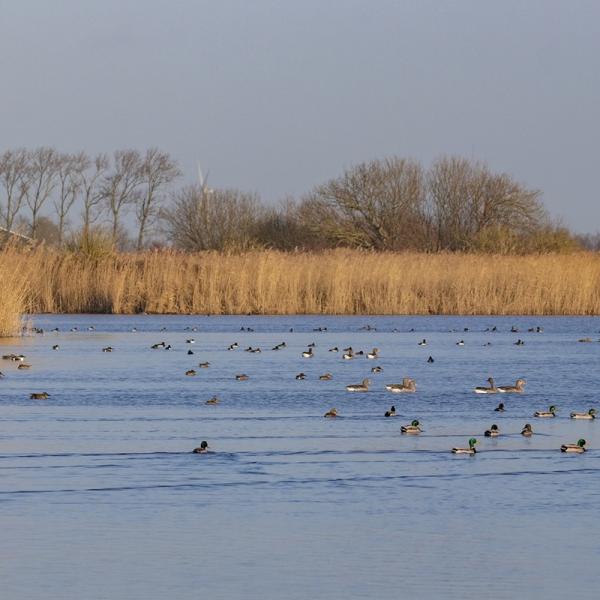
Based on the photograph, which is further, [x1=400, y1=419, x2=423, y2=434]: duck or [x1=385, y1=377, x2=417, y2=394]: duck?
[x1=385, y1=377, x2=417, y2=394]: duck

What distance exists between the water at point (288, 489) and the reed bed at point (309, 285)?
581 inches

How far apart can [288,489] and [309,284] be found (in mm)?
26602

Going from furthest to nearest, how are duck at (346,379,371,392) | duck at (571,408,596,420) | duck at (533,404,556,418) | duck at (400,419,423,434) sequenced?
duck at (346,379,371,392) → duck at (533,404,556,418) → duck at (571,408,596,420) → duck at (400,419,423,434)

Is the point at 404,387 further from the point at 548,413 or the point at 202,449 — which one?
the point at 202,449

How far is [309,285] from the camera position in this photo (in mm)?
38406

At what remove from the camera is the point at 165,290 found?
128ft

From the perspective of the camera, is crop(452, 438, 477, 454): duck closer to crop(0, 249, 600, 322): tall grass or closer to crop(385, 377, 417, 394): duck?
crop(385, 377, 417, 394): duck

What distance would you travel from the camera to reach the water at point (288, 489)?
8898 mm

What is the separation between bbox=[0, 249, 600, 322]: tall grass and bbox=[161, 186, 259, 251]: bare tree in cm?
2038

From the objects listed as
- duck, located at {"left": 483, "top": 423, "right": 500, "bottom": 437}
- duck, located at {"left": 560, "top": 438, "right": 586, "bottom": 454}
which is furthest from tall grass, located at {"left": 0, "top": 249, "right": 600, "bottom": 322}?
duck, located at {"left": 560, "top": 438, "right": 586, "bottom": 454}

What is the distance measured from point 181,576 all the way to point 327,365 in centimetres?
1656

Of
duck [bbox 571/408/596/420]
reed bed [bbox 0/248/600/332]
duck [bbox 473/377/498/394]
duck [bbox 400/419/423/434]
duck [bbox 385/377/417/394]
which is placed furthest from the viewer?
reed bed [bbox 0/248/600/332]

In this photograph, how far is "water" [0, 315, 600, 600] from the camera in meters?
8.90

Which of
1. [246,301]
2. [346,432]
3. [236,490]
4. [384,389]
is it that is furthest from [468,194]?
[236,490]
